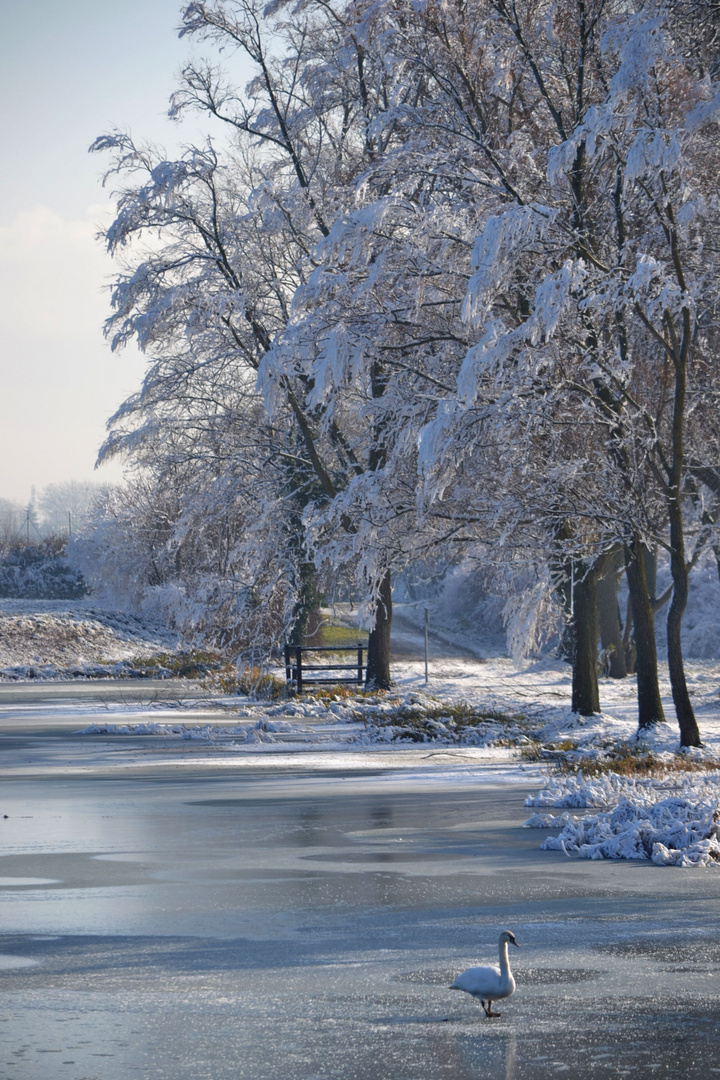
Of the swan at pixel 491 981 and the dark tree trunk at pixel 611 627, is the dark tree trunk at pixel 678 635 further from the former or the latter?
the dark tree trunk at pixel 611 627

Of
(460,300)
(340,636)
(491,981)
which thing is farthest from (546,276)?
(340,636)

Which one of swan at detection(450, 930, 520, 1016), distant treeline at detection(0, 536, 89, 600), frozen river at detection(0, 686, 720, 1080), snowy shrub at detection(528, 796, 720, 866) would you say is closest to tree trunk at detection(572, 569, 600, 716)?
frozen river at detection(0, 686, 720, 1080)

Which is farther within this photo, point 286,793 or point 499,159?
point 499,159

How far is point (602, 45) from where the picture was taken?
18.5m

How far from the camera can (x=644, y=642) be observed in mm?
20672

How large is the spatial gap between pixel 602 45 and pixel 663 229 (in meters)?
2.72

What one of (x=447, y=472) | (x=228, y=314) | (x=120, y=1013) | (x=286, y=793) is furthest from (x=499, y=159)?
(x=120, y=1013)

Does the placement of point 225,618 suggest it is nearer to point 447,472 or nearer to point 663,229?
point 447,472

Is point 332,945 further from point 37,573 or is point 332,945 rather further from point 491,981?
point 37,573

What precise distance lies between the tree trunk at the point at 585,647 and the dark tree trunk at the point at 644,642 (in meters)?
2.34

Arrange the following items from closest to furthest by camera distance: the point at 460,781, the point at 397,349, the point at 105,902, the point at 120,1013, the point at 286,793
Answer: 1. the point at 120,1013
2. the point at 105,902
3. the point at 286,793
4. the point at 460,781
5. the point at 397,349

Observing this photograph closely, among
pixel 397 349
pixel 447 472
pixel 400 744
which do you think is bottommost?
pixel 400 744

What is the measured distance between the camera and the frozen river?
6.17 meters

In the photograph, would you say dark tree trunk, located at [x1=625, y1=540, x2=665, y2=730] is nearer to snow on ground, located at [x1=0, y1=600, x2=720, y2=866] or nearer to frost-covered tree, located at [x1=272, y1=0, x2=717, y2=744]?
frost-covered tree, located at [x1=272, y1=0, x2=717, y2=744]
